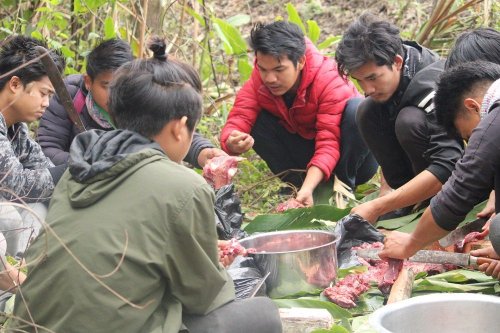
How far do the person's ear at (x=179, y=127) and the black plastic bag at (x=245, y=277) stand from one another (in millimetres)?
844

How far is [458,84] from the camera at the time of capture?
341 cm

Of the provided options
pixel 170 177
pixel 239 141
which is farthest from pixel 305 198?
pixel 170 177

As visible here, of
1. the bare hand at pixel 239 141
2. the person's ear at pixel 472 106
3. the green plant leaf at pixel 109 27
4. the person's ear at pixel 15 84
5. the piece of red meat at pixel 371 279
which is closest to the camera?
the person's ear at pixel 472 106

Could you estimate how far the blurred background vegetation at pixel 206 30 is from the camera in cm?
593

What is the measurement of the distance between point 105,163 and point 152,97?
33 cm

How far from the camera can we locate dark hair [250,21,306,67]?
5.05m

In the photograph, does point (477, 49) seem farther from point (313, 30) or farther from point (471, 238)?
point (313, 30)

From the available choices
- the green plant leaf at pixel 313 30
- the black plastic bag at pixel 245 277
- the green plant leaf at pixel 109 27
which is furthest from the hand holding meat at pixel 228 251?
the green plant leaf at pixel 313 30

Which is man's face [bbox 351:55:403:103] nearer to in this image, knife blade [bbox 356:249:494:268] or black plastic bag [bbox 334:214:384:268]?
black plastic bag [bbox 334:214:384:268]

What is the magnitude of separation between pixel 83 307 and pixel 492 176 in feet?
5.31

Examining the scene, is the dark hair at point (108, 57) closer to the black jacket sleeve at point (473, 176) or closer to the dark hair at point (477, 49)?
the dark hair at point (477, 49)

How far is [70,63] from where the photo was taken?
6527 mm

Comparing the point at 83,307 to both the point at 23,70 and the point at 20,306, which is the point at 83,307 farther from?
the point at 23,70

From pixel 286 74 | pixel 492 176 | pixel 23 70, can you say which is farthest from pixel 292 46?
pixel 492 176
